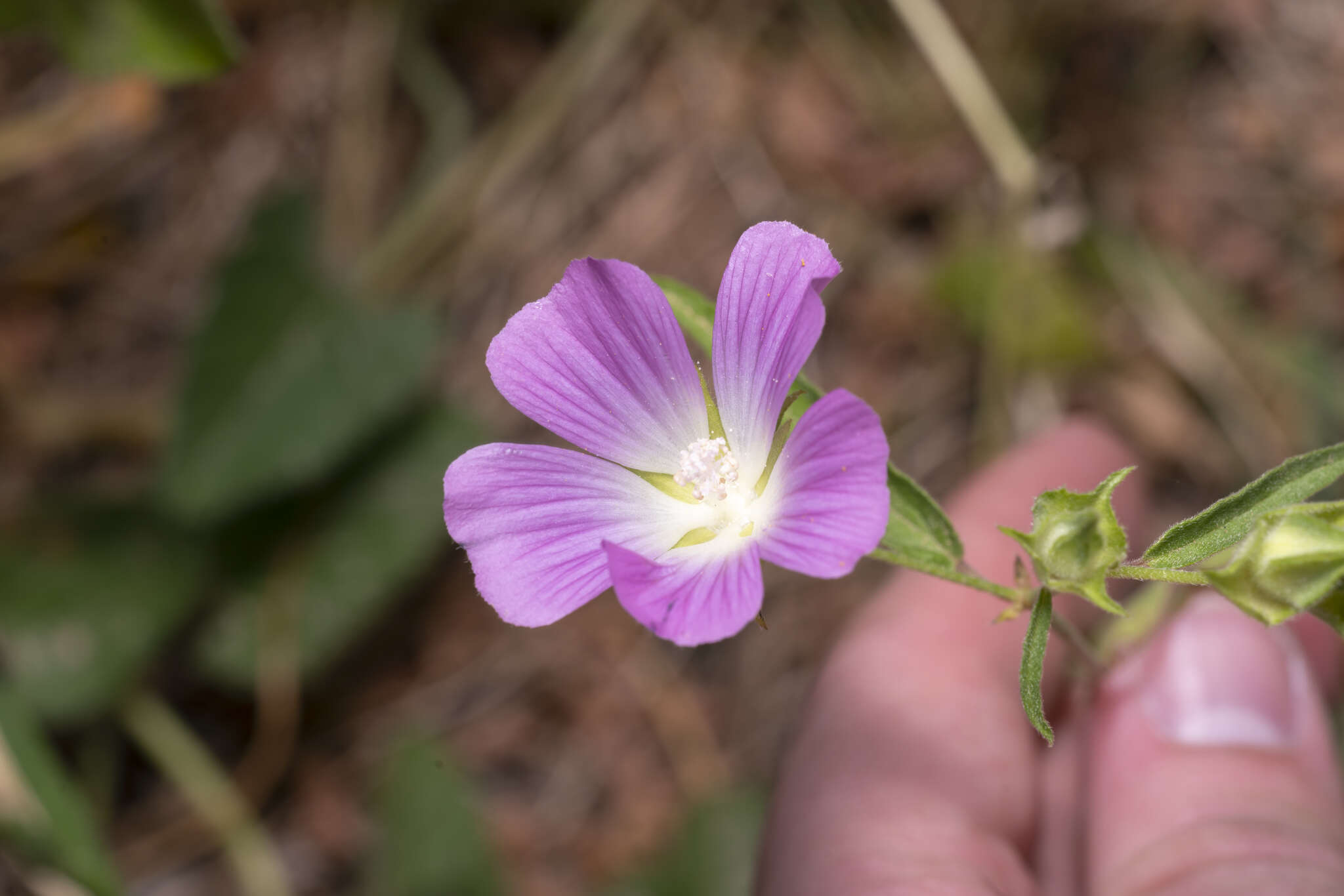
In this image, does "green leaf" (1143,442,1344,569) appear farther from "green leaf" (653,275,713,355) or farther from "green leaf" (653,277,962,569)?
"green leaf" (653,275,713,355)

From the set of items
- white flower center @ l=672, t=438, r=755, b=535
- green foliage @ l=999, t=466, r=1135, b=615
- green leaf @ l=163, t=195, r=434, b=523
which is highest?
green leaf @ l=163, t=195, r=434, b=523

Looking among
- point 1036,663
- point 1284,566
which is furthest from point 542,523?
point 1284,566

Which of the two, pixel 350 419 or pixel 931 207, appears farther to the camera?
pixel 931 207

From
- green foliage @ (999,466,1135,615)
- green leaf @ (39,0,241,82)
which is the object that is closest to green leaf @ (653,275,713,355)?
green foliage @ (999,466,1135,615)

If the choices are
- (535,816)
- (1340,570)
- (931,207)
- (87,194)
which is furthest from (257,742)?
(1340,570)

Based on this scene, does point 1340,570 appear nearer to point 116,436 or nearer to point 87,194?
point 116,436

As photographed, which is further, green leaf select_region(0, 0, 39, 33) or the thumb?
green leaf select_region(0, 0, 39, 33)

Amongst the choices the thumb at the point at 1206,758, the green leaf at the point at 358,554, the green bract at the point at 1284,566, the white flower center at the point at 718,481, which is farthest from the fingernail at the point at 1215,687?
the green leaf at the point at 358,554
